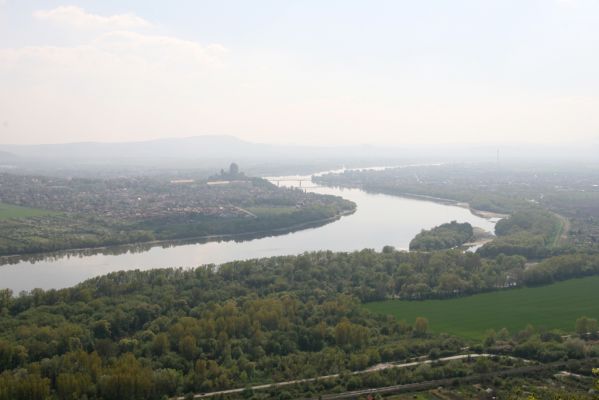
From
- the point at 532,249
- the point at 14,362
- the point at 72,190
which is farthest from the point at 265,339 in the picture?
the point at 72,190

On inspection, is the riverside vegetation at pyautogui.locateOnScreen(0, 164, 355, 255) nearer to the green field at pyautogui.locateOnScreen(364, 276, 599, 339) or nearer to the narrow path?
the green field at pyautogui.locateOnScreen(364, 276, 599, 339)

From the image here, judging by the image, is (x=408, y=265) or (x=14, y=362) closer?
(x=14, y=362)

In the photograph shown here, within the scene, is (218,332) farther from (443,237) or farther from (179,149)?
(179,149)

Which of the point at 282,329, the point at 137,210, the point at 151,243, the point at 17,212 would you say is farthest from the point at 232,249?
the point at 17,212

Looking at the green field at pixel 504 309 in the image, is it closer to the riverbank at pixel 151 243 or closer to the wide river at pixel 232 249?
the wide river at pixel 232 249

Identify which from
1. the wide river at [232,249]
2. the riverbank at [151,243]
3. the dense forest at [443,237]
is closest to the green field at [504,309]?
the dense forest at [443,237]

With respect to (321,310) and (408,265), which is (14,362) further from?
(408,265)
